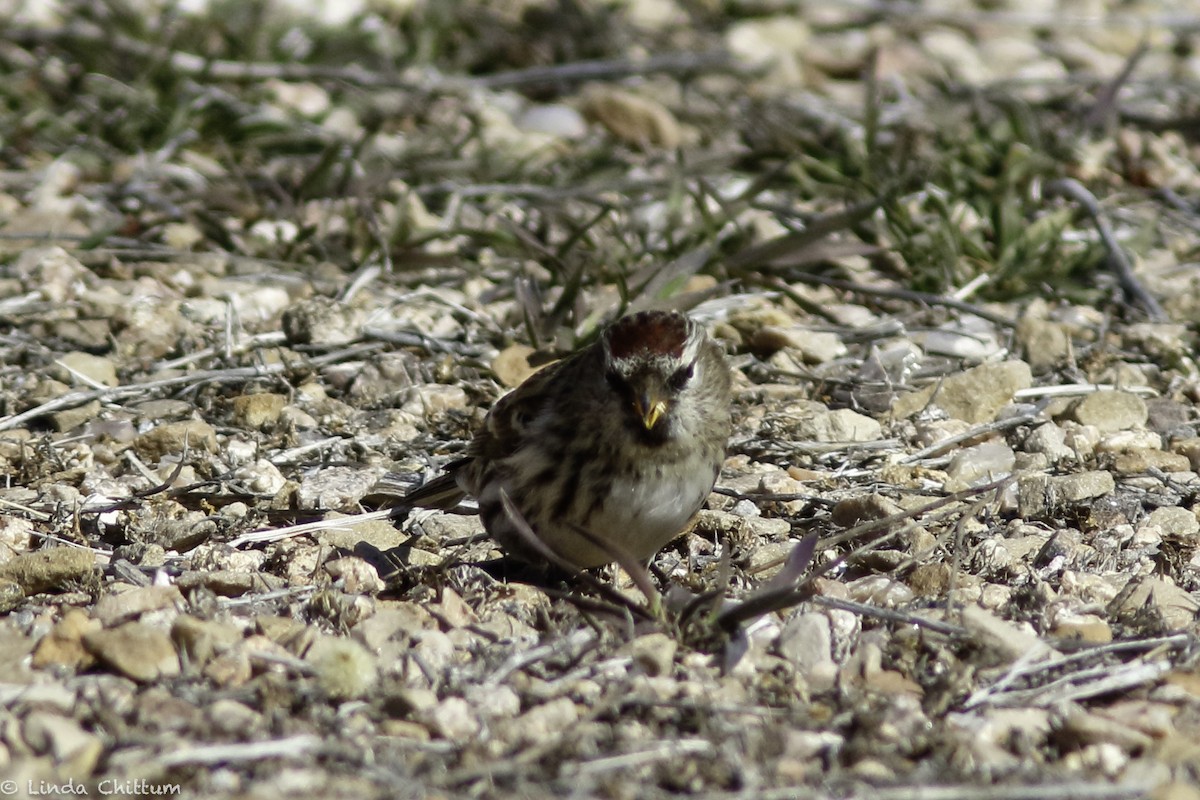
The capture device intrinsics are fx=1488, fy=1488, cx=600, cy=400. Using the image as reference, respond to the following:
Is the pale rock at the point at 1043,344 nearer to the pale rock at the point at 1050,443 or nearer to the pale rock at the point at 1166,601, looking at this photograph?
the pale rock at the point at 1050,443

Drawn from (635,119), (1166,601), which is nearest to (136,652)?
(1166,601)

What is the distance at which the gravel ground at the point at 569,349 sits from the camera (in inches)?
94.2

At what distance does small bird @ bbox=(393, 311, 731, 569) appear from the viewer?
10.8ft

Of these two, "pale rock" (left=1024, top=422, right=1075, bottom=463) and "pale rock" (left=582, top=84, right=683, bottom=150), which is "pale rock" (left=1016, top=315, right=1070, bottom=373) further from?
"pale rock" (left=582, top=84, right=683, bottom=150)

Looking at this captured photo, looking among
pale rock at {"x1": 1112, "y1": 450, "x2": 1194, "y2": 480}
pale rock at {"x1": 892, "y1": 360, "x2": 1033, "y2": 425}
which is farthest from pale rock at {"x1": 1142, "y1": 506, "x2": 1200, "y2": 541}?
pale rock at {"x1": 892, "y1": 360, "x2": 1033, "y2": 425}

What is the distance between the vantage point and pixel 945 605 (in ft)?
9.97

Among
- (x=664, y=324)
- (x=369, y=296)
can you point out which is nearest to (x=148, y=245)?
(x=369, y=296)

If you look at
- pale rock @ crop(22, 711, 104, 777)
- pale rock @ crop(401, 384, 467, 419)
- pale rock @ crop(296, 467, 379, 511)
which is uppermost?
pale rock @ crop(22, 711, 104, 777)

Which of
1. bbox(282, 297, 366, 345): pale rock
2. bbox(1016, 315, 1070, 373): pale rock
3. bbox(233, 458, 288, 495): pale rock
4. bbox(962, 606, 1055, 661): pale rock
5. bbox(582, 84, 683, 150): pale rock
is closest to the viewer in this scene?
bbox(962, 606, 1055, 661): pale rock

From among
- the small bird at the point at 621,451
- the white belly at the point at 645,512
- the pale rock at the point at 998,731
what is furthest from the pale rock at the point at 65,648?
the pale rock at the point at 998,731

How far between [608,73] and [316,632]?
4.85 m

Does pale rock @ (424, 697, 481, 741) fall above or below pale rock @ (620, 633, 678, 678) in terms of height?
above

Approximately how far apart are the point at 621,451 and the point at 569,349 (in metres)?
1.19

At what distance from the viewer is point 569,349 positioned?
4.48 metres
